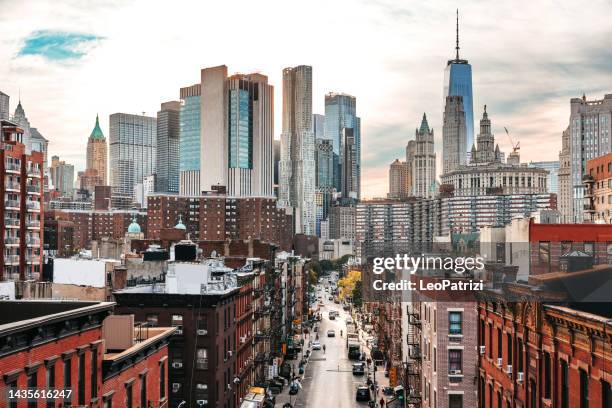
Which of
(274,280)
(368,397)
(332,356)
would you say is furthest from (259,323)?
(332,356)

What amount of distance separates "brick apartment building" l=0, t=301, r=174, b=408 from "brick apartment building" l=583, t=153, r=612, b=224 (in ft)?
315

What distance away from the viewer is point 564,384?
25.0 metres

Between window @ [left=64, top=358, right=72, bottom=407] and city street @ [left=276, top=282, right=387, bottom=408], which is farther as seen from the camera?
city street @ [left=276, top=282, right=387, bottom=408]

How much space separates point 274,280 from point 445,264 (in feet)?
223

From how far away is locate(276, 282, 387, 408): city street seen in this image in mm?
80938

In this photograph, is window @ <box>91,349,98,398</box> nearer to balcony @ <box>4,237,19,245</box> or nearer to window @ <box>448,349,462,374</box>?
window @ <box>448,349,462,374</box>

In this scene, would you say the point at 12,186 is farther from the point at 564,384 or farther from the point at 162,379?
the point at 564,384

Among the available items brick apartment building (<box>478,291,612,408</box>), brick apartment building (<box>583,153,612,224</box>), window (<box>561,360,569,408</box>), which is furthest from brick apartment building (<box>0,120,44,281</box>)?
brick apartment building (<box>583,153,612,224</box>)

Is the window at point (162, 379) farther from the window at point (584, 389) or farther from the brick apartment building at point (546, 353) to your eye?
the window at point (584, 389)

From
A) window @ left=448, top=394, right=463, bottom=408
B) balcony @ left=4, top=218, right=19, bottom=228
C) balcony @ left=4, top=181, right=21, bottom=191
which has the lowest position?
window @ left=448, top=394, right=463, bottom=408

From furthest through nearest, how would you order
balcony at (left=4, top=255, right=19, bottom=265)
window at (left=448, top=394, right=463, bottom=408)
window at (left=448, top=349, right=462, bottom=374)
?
balcony at (left=4, top=255, right=19, bottom=265)
window at (left=448, top=349, right=462, bottom=374)
window at (left=448, top=394, right=463, bottom=408)

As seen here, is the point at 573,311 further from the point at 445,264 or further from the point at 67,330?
the point at 67,330

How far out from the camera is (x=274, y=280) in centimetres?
10281

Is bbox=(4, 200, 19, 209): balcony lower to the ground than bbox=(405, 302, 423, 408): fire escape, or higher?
higher
